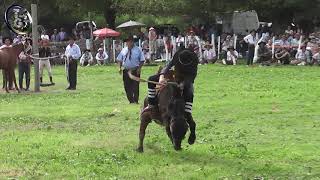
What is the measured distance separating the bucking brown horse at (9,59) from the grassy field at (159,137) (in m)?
1.28

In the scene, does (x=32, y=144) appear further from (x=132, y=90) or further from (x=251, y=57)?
(x=251, y=57)

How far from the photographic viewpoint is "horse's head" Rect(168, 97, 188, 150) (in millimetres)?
10586

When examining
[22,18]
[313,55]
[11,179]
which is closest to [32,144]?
[11,179]

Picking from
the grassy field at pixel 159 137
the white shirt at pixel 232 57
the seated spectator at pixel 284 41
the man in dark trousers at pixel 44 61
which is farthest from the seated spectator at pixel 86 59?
the grassy field at pixel 159 137

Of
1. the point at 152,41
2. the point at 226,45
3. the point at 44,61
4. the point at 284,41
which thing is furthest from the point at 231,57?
the point at 44,61

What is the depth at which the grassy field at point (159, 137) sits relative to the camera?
10109mm

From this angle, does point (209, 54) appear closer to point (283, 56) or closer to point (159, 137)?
point (283, 56)

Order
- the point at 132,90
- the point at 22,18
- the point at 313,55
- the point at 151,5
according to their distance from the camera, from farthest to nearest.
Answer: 1. the point at 151,5
2. the point at 313,55
3. the point at 22,18
4. the point at 132,90

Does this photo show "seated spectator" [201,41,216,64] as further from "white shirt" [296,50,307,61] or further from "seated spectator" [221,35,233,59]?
"white shirt" [296,50,307,61]

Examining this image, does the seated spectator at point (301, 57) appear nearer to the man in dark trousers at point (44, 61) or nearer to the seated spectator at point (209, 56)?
the seated spectator at point (209, 56)

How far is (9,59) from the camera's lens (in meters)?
24.1

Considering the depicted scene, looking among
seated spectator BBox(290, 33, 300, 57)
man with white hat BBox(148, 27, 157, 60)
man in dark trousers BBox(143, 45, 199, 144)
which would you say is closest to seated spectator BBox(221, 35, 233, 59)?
seated spectator BBox(290, 33, 300, 57)

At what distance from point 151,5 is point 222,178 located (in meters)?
36.7

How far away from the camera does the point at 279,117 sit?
53.3ft
